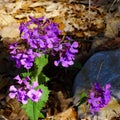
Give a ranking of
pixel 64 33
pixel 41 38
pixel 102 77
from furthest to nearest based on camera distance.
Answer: pixel 64 33 → pixel 102 77 → pixel 41 38

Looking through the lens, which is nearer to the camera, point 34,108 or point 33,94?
point 33,94

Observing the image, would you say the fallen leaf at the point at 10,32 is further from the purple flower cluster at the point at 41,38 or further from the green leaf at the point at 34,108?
the purple flower cluster at the point at 41,38

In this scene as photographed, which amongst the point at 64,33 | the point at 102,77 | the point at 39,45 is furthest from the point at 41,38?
the point at 64,33

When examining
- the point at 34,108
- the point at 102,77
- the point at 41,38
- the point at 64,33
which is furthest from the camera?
the point at 64,33

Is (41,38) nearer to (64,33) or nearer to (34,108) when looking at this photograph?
(34,108)

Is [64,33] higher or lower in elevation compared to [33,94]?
higher

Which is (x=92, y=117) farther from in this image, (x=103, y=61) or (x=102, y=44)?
(x=102, y=44)

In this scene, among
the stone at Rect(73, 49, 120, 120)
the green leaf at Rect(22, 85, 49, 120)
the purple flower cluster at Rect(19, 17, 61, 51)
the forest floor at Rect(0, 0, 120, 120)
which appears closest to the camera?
the purple flower cluster at Rect(19, 17, 61, 51)

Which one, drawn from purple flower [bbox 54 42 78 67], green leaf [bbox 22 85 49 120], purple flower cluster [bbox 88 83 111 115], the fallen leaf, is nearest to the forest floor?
the fallen leaf

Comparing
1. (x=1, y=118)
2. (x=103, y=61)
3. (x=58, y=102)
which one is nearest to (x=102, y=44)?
(x=103, y=61)

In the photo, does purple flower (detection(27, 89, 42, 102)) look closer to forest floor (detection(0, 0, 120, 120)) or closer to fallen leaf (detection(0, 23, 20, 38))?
forest floor (detection(0, 0, 120, 120))
